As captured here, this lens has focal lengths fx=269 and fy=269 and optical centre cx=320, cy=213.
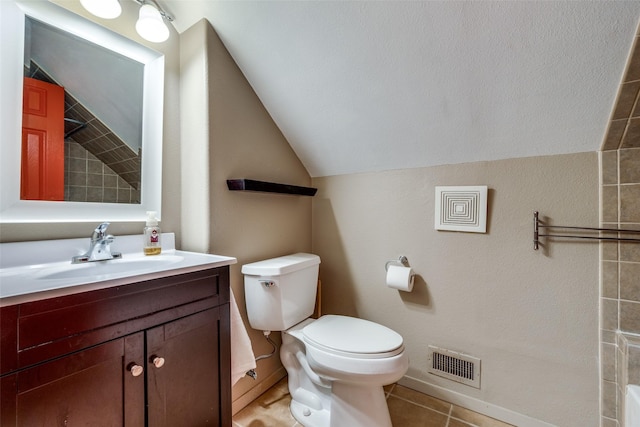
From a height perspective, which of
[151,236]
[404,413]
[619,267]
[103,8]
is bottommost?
[404,413]

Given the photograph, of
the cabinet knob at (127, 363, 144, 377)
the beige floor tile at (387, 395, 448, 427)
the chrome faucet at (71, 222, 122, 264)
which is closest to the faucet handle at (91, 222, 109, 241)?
the chrome faucet at (71, 222, 122, 264)

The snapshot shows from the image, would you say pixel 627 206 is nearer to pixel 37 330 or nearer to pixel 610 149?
pixel 610 149

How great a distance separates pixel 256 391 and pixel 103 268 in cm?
Result: 104

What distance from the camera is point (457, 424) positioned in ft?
4.36

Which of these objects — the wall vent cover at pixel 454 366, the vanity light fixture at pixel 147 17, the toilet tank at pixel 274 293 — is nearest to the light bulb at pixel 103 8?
the vanity light fixture at pixel 147 17

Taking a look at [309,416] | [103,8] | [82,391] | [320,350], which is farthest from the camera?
[309,416]

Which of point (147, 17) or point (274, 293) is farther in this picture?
point (274, 293)

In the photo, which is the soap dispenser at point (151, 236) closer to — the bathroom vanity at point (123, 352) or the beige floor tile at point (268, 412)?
the bathroom vanity at point (123, 352)

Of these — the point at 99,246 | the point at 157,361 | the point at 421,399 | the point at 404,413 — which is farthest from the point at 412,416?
the point at 99,246

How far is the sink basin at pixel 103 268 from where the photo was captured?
91 cm

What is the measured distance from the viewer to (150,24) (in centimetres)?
120

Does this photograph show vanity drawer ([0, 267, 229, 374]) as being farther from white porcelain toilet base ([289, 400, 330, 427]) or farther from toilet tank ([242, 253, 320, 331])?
white porcelain toilet base ([289, 400, 330, 427])

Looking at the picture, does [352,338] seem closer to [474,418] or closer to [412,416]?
[412,416]

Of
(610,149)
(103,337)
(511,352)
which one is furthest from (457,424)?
(103,337)
